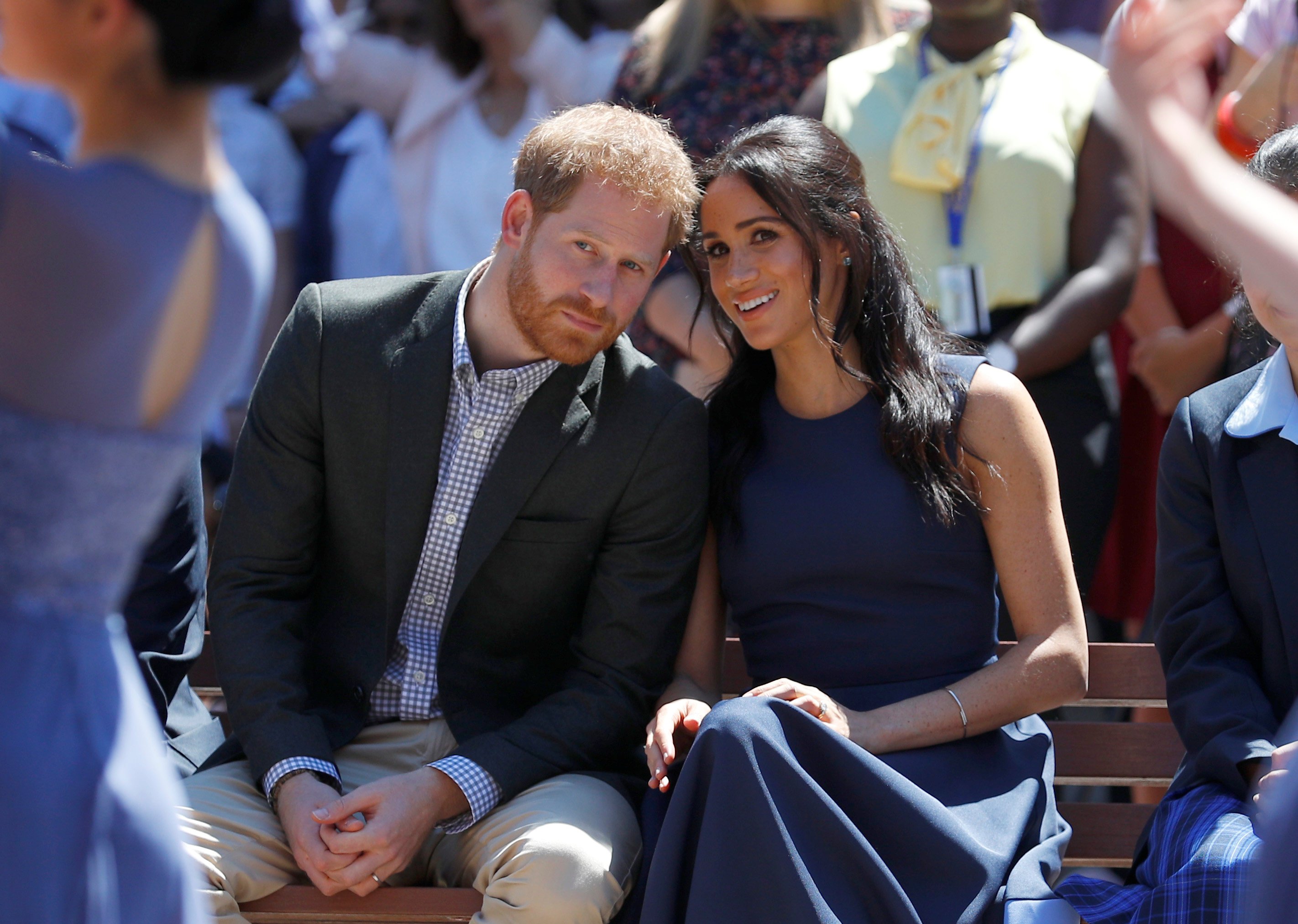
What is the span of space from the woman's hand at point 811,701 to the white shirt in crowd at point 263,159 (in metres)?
2.68

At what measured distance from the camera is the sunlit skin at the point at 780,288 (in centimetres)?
288

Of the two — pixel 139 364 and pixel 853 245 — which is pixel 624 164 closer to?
pixel 853 245

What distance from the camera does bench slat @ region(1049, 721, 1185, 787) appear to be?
9.71 ft

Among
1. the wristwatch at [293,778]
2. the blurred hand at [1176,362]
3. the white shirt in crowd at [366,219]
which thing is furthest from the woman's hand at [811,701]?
the white shirt in crowd at [366,219]

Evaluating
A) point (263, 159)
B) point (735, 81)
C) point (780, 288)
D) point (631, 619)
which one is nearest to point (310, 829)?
point (631, 619)

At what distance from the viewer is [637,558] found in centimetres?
278

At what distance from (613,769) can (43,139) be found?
1659 mm

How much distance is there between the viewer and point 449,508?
9.12 feet

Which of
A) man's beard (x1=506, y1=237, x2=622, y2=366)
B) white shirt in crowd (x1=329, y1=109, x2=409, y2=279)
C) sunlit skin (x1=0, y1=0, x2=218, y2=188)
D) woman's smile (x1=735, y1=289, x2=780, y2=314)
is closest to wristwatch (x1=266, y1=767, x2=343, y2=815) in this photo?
man's beard (x1=506, y1=237, x2=622, y2=366)

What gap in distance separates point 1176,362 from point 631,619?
6.27 ft

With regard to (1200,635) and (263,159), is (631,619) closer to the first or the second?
(1200,635)

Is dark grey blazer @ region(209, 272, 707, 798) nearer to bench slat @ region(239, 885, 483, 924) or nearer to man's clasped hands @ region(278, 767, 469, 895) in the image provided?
man's clasped hands @ region(278, 767, 469, 895)

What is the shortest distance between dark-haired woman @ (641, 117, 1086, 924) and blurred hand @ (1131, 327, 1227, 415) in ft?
3.71

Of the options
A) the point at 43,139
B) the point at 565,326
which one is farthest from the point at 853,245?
the point at 43,139
